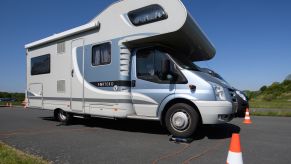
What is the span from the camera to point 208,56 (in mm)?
10531

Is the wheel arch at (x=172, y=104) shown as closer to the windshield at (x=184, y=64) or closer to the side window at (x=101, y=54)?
the windshield at (x=184, y=64)

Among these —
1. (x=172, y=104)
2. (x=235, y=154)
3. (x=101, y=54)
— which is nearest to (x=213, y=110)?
(x=172, y=104)

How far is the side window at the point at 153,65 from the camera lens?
743 centimetres

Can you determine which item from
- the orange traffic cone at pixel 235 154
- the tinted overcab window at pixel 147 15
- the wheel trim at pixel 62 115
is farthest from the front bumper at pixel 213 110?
the wheel trim at pixel 62 115

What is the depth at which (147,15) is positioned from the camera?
25.7 feet

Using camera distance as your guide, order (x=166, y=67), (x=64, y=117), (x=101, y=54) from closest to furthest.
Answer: (x=166, y=67) → (x=101, y=54) → (x=64, y=117)

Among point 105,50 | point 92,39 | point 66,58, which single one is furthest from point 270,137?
point 66,58

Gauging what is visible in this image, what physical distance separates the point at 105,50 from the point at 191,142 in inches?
149

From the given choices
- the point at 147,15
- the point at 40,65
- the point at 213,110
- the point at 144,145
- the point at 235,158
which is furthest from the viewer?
the point at 40,65

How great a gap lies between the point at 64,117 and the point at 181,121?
510 centimetres

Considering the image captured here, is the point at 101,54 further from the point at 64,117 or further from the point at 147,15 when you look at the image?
the point at 64,117

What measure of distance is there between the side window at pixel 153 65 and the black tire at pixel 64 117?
12.0ft

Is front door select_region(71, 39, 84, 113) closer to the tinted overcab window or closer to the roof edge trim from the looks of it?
the roof edge trim

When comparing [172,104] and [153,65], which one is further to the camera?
[153,65]
